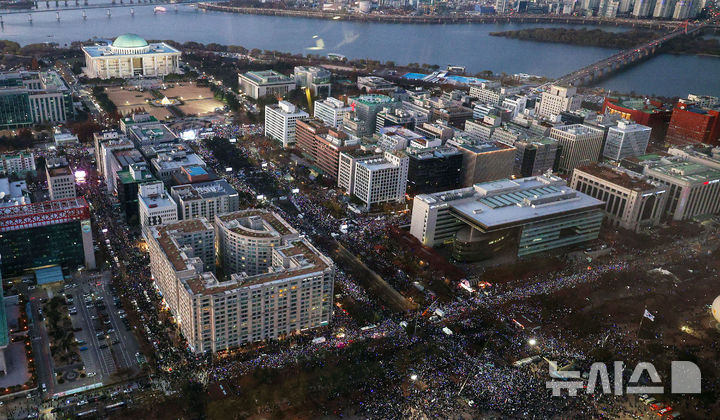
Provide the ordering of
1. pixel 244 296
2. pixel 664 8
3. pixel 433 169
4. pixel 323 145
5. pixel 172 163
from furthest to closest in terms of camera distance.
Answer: pixel 664 8 < pixel 323 145 < pixel 433 169 < pixel 172 163 < pixel 244 296

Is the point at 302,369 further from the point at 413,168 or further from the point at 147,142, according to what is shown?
the point at 147,142

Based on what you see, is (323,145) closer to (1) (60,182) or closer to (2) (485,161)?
(2) (485,161)

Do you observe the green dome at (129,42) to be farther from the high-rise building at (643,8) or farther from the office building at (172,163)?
the high-rise building at (643,8)

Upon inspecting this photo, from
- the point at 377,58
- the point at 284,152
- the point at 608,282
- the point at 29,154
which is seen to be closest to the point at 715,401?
the point at 608,282

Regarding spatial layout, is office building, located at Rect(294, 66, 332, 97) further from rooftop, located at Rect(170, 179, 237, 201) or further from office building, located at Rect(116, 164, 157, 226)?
A: office building, located at Rect(116, 164, 157, 226)

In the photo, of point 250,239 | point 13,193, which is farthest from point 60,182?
point 250,239

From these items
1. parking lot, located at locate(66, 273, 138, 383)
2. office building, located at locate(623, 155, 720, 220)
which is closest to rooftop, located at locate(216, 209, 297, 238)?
parking lot, located at locate(66, 273, 138, 383)

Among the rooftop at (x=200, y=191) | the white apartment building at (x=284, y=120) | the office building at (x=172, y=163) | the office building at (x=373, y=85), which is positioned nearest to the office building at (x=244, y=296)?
the rooftop at (x=200, y=191)
